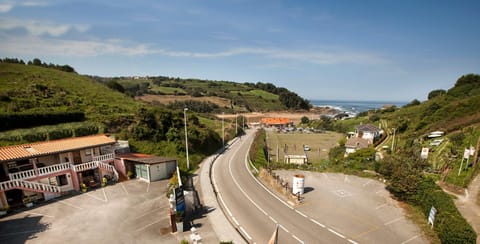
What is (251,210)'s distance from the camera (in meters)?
18.9

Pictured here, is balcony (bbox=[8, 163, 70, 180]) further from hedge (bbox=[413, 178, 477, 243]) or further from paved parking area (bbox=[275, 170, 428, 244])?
hedge (bbox=[413, 178, 477, 243])

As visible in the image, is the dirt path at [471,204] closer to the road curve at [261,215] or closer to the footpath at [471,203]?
the footpath at [471,203]

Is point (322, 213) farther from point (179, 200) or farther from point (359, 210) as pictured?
→ point (179, 200)

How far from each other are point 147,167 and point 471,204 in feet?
96.0

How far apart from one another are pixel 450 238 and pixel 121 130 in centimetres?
3778

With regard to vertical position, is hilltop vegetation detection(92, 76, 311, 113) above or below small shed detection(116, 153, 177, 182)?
above

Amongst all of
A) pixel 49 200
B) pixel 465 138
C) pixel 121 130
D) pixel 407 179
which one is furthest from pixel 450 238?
pixel 121 130

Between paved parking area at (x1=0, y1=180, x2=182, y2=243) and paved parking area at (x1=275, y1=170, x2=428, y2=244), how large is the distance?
11.9 metres

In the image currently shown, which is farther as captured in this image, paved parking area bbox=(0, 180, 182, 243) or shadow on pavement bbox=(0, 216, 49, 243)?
paved parking area bbox=(0, 180, 182, 243)

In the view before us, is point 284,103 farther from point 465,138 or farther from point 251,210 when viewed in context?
point 251,210

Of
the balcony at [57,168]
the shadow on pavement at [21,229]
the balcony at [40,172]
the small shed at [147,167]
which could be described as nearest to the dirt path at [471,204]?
the small shed at [147,167]

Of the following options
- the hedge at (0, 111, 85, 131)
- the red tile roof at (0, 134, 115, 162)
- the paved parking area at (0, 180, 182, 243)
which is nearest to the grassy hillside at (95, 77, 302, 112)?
the hedge at (0, 111, 85, 131)

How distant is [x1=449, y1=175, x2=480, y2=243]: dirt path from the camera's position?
15.6 metres

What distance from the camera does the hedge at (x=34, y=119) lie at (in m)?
28.7
